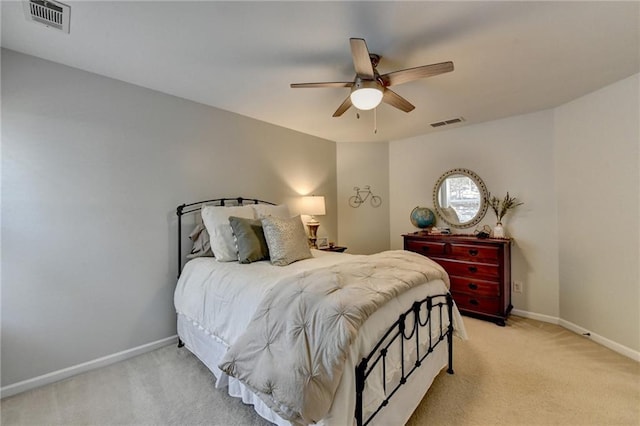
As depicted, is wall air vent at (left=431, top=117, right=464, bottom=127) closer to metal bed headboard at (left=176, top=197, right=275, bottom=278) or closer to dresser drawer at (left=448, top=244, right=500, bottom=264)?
dresser drawer at (left=448, top=244, right=500, bottom=264)

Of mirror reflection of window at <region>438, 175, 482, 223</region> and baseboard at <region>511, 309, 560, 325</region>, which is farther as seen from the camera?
mirror reflection of window at <region>438, 175, 482, 223</region>

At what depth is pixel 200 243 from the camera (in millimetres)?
2732

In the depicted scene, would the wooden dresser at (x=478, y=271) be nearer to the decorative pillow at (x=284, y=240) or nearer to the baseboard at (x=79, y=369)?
the decorative pillow at (x=284, y=240)

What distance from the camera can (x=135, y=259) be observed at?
253 cm

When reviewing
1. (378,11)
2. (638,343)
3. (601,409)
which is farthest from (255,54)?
(638,343)

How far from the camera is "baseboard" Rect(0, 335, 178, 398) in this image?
6.41ft

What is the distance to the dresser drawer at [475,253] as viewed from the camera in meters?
3.14

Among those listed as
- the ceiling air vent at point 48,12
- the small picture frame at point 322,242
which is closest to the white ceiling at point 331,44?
the ceiling air vent at point 48,12

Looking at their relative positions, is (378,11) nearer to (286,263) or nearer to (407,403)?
(286,263)

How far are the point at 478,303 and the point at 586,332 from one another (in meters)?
0.98

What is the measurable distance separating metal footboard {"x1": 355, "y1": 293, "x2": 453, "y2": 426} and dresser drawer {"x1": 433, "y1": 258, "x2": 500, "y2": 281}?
53.9 inches

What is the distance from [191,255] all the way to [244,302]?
1263 millimetres

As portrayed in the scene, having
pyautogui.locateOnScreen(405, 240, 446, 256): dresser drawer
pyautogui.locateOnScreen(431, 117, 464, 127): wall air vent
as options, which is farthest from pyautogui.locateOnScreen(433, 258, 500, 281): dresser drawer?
pyautogui.locateOnScreen(431, 117, 464, 127): wall air vent

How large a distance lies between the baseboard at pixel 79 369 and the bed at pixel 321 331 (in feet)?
1.65
